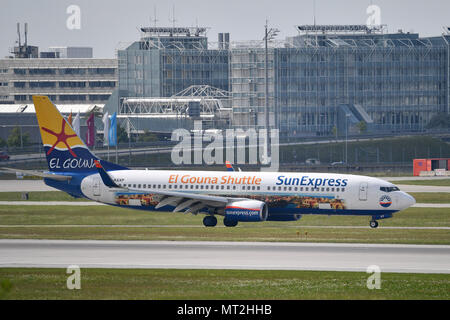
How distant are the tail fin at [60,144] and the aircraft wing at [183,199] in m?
4.68

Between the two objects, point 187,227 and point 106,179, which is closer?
point 106,179

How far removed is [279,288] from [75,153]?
33643 mm

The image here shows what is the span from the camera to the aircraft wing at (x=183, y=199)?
5544cm

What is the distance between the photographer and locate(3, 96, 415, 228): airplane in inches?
2165

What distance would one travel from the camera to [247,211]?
179ft

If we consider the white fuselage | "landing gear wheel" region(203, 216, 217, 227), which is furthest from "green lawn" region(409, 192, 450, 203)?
"landing gear wheel" region(203, 216, 217, 227)

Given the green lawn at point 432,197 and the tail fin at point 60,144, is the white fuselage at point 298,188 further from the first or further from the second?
the green lawn at point 432,197

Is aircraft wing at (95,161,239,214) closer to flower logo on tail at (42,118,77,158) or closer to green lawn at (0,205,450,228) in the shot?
green lawn at (0,205,450,228)

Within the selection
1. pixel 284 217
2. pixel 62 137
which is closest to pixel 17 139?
pixel 62 137

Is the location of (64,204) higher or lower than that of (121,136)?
lower

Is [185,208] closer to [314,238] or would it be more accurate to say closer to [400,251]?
[314,238]

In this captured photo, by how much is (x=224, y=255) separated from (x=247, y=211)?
546 inches

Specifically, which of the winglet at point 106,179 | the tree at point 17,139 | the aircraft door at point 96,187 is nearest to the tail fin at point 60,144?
the aircraft door at point 96,187

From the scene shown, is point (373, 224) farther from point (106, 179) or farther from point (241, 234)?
point (106, 179)
